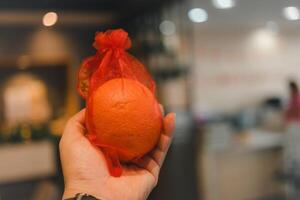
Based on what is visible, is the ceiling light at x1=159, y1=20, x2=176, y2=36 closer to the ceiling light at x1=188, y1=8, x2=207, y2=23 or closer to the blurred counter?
the ceiling light at x1=188, y1=8, x2=207, y2=23

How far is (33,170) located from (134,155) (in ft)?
6.60

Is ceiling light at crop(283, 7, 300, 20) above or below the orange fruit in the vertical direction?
above

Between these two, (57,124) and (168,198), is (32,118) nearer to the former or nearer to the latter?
(57,124)

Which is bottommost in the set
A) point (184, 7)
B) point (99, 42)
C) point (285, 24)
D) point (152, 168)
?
point (152, 168)

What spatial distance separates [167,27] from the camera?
2.65m

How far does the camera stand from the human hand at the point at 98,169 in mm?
573

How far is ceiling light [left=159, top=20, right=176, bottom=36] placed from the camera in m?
2.58

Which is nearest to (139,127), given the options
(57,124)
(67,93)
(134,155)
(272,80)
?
(134,155)

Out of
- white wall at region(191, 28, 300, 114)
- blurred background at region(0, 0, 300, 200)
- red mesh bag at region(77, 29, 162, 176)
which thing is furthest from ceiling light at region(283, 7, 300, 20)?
red mesh bag at region(77, 29, 162, 176)

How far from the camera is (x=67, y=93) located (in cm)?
225

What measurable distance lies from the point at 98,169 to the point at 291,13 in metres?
1.71

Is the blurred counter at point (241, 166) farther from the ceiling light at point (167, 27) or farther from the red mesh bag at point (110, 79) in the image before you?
the red mesh bag at point (110, 79)

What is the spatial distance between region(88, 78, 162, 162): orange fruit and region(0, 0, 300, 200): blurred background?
147 centimetres

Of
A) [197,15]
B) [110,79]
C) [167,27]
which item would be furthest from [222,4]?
[110,79]
